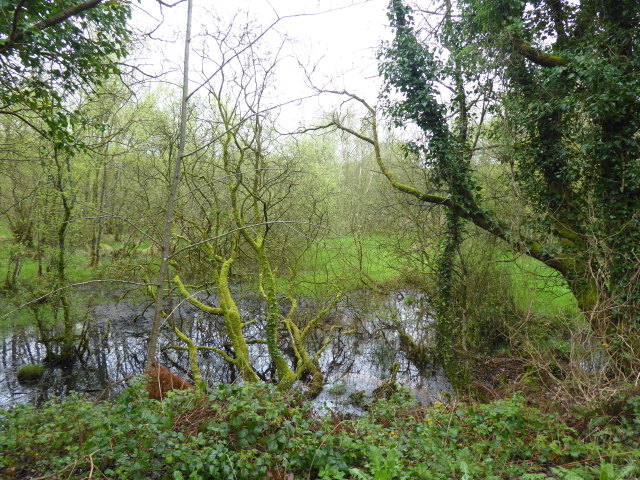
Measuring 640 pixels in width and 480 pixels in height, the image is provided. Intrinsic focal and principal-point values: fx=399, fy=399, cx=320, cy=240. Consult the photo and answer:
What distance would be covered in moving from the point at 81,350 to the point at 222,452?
10014 millimetres

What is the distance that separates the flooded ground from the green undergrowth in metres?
4.88

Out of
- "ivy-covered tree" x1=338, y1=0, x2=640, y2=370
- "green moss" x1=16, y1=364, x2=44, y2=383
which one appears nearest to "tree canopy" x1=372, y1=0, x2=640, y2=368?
"ivy-covered tree" x1=338, y1=0, x2=640, y2=370

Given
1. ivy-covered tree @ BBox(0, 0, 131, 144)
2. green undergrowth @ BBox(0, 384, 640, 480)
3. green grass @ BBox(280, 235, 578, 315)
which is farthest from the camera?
green grass @ BBox(280, 235, 578, 315)

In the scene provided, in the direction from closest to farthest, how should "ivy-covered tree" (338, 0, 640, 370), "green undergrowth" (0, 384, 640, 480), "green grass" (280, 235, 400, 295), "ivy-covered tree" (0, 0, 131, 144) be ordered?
"green undergrowth" (0, 384, 640, 480), "ivy-covered tree" (0, 0, 131, 144), "ivy-covered tree" (338, 0, 640, 370), "green grass" (280, 235, 400, 295)

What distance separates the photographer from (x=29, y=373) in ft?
31.2

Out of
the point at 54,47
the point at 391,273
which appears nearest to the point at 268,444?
the point at 54,47

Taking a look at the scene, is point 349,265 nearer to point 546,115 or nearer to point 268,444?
point 546,115

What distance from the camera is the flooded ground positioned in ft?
30.7

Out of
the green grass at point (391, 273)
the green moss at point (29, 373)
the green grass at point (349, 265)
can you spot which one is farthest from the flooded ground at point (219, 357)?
the green grass at point (391, 273)

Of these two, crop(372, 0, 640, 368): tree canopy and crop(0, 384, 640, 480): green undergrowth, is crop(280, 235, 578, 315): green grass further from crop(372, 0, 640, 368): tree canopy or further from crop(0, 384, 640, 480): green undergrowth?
crop(0, 384, 640, 480): green undergrowth

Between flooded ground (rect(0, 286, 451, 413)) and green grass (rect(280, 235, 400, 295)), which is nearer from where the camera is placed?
flooded ground (rect(0, 286, 451, 413))

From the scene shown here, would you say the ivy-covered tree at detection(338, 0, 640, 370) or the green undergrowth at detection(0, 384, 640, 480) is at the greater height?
the ivy-covered tree at detection(338, 0, 640, 370)

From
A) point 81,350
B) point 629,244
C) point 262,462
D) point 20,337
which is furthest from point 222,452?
point 20,337

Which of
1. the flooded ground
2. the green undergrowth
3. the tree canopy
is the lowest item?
the flooded ground
